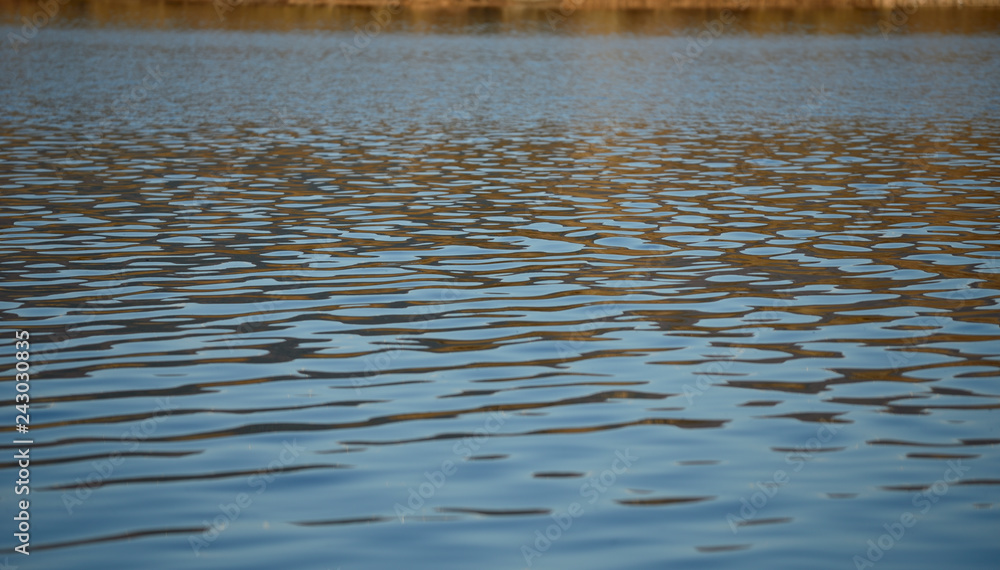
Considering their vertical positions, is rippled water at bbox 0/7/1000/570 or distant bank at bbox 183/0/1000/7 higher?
distant bank at bbox 183/0/1000/7

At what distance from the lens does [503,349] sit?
45.2 feet

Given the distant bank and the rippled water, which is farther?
the distant bank

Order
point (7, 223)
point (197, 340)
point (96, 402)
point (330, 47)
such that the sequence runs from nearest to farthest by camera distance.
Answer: point (96, 402)
point (197, 340)
point (7, 223)
point (330, 47)

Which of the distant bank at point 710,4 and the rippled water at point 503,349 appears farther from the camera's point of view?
the distant bank at point 710,4

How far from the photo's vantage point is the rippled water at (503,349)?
29.9 feet

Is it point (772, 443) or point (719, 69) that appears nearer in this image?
point (772, 443)

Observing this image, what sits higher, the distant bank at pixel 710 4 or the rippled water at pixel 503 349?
the distant bank at pixel 710 4

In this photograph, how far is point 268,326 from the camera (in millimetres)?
14766

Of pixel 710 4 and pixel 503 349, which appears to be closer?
pixel 503 349

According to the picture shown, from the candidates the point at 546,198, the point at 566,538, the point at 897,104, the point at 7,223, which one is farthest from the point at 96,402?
the point at 897,104

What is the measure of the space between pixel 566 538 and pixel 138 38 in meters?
71.2

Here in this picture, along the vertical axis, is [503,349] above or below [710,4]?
below

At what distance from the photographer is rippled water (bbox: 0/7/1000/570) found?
359 inches

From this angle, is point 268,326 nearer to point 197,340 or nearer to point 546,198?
point 197,340
